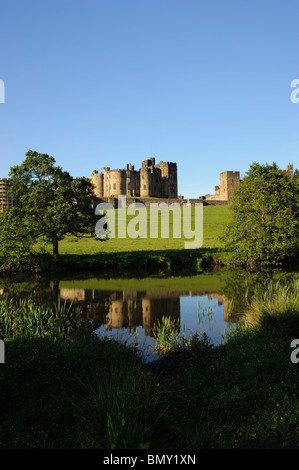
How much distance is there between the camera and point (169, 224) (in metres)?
49.5

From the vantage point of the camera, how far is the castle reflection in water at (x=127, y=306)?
11883mm

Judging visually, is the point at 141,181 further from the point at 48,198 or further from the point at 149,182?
the point at 48,198

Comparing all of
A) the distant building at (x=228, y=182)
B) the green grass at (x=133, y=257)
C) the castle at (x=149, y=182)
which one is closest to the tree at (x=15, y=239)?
the green grass at (x=133, y=257)

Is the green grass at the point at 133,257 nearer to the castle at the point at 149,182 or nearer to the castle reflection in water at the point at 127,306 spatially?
the castle reflection in water at the point at 127,306

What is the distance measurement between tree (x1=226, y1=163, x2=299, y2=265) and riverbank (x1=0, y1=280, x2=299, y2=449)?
60.5 ft

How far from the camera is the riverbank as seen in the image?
4.42m

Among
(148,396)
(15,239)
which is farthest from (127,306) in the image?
(15,239)

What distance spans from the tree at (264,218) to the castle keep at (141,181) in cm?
6540

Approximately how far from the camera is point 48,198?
77.8ft

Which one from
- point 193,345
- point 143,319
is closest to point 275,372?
point 193,345

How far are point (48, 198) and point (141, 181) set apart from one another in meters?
71.7

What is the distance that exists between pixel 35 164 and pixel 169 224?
2784cm

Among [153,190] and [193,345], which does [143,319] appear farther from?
[153,190]
